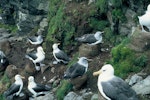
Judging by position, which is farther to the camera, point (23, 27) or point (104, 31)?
point (23, 27)

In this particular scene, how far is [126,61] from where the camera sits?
47.8 ft

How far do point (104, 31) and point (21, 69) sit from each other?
4263 millimetres

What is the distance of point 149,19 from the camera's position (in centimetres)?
1451

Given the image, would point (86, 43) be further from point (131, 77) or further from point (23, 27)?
point (23, 27)

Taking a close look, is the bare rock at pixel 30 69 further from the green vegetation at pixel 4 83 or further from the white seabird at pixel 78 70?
the white seabird at pixel 78 70

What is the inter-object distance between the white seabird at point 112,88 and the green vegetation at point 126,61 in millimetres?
2403

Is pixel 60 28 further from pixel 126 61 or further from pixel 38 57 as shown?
pixel 126 61

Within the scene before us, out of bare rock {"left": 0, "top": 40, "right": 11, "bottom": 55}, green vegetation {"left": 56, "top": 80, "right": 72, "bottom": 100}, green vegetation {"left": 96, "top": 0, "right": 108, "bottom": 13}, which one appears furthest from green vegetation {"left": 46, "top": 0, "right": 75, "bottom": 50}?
green vegetation {"left": 56, "top": 80, "right": 72, "bottom": 100}

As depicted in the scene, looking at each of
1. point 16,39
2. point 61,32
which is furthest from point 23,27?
point 61,32

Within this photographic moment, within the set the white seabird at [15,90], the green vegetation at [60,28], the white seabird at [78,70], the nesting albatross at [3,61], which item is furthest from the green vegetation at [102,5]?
the nesting albatross at [3,61]

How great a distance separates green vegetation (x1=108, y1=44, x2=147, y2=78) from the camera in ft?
46.7

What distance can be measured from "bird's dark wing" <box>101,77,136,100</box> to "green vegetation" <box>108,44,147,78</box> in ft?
8.29

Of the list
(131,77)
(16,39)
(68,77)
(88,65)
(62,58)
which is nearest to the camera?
(131,77)

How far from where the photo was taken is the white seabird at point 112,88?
11547 mm
